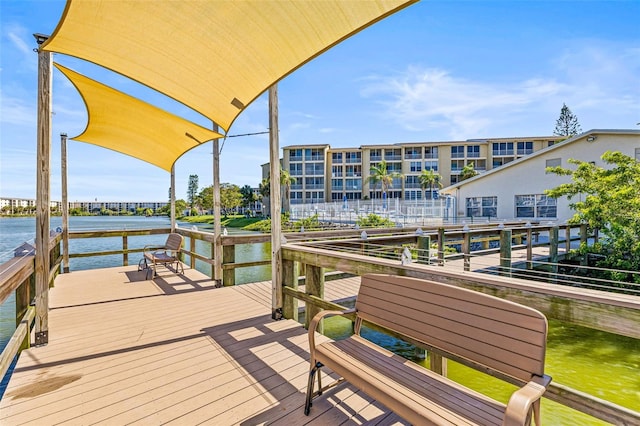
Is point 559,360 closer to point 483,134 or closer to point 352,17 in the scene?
point 352,17

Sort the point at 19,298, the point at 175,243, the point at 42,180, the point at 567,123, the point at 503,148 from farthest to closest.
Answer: the point at 567,123 < the point at 503,148 < the point at 175,243 < the point at 19,298 < the point at 42,180

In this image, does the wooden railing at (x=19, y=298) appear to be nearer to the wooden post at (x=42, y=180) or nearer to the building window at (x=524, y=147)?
the wooden post at (x=42, y=180)

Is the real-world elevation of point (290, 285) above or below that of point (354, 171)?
below

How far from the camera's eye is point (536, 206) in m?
14.1

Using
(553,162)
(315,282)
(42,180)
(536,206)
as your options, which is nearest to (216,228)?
(42,180)

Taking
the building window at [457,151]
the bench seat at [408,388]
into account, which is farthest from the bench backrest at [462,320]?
the building window at [457,151]

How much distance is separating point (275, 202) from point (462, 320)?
7.84ft

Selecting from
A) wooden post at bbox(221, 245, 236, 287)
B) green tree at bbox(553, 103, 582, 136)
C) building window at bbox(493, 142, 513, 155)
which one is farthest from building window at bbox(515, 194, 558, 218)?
green tree at bbox(553, 103, 582, 136)

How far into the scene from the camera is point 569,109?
3912 centimetres

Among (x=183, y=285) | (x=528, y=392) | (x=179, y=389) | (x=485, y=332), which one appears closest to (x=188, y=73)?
(x=179, y=389)

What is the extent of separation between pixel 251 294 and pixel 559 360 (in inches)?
171

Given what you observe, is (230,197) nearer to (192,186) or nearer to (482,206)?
(192,186)

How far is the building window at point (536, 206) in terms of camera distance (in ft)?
44.5

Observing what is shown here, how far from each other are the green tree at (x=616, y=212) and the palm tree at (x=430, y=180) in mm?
24333
